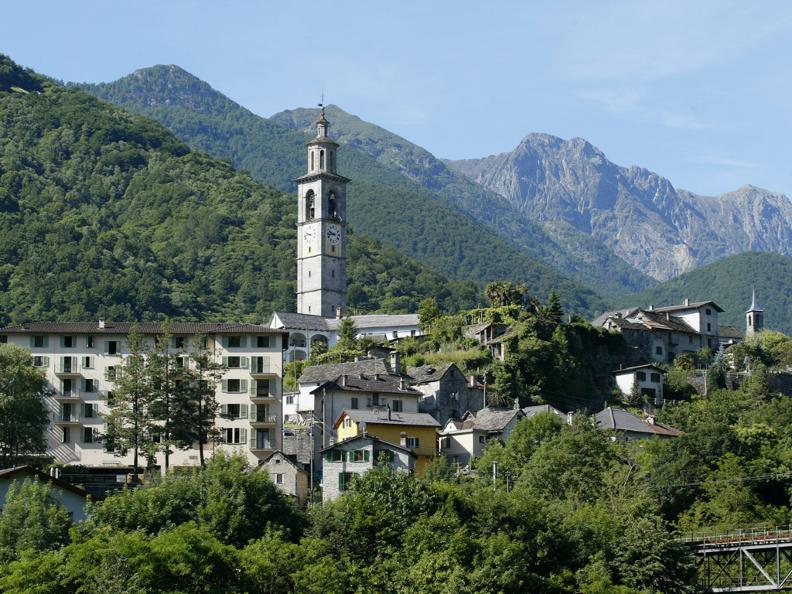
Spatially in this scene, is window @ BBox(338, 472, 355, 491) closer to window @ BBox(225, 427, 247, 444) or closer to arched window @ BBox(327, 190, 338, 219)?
window @ BBox(225, 427, 247, 444)

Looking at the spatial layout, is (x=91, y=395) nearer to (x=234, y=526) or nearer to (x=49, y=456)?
(x=49, y=456)

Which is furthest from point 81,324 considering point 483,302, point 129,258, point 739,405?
point 483,302

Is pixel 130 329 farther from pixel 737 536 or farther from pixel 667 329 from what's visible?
pixel 667 329

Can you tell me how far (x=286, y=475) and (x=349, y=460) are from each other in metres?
3.46

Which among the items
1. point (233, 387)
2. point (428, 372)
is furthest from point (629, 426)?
point (233, 387)

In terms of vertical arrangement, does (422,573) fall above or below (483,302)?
below

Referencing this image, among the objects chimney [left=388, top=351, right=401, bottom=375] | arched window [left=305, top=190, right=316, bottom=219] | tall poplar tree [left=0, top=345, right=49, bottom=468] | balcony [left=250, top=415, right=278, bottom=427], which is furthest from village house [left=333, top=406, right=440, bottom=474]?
arched window [left=305, top=190, right=316, bottom=219]

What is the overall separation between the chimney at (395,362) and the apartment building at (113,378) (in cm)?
1604

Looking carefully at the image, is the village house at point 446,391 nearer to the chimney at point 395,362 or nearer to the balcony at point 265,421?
the chimney at point 395,362

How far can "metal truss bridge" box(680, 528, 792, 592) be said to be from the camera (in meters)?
69.1

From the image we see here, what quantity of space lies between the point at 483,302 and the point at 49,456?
394 ft

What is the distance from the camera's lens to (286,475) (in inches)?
2982

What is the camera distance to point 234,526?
6259cm

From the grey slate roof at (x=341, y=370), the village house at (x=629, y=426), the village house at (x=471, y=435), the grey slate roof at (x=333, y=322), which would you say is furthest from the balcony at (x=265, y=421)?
the grey slate roof at (x=333, y=322)
